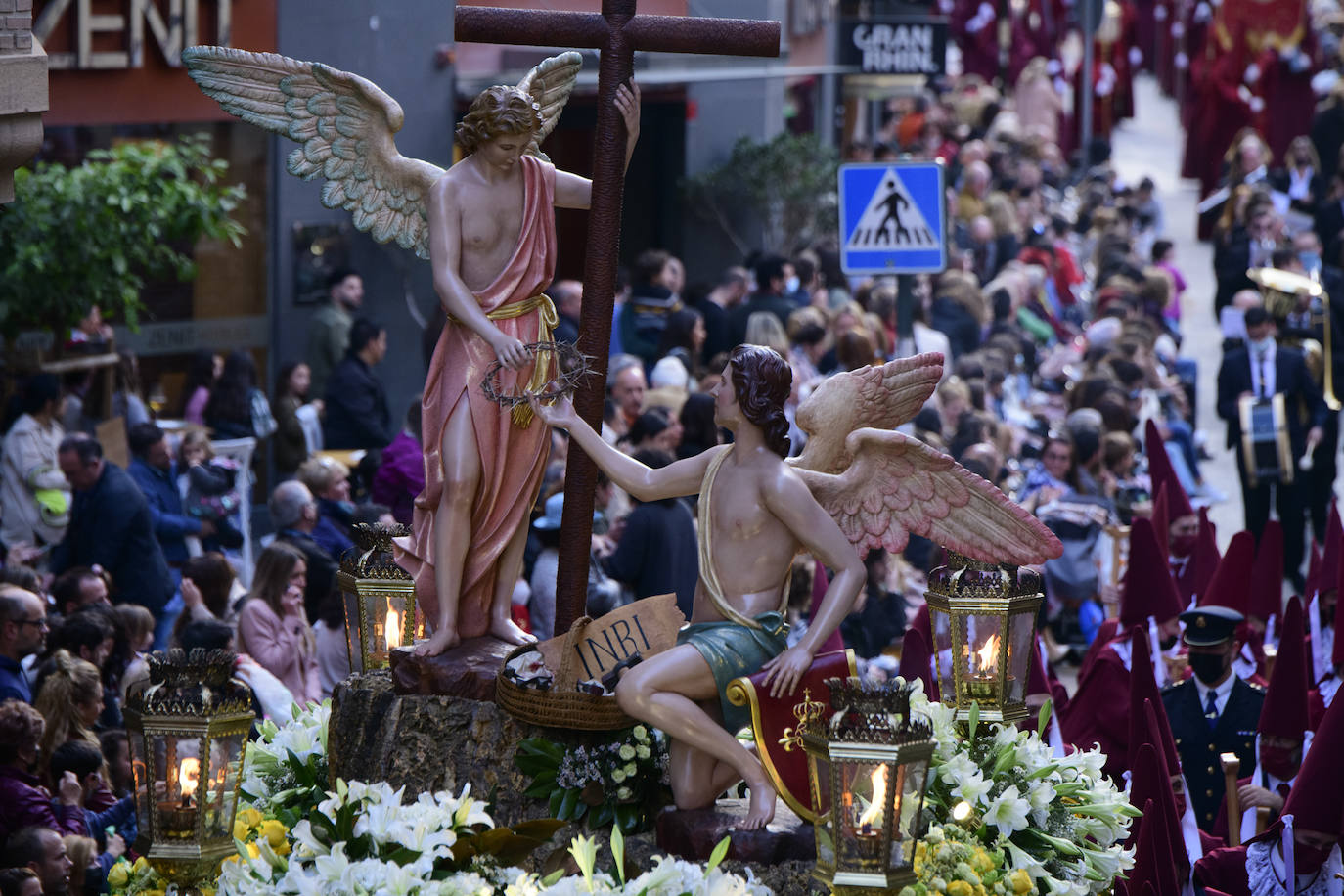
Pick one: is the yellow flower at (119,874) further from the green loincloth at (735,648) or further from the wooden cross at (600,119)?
the green loincloth at (735,648)

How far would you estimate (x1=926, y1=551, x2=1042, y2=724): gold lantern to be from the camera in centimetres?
665

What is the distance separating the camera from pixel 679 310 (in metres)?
13.8

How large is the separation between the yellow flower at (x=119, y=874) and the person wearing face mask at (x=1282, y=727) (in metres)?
4.25

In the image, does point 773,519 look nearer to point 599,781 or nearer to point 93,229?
point 599,781

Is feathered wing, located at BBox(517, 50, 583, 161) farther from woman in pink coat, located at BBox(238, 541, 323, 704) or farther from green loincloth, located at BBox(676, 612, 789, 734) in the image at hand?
woman in pink coat, located at BBox(238, 541, 323, 704)

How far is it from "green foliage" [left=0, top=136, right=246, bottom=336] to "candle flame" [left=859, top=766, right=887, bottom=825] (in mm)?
6554

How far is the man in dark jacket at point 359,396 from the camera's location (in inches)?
484

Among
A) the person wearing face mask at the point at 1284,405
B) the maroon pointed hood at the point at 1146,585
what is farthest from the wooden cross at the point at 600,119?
the person wearing face mask at the point at 1284,405

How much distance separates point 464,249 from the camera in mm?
6363

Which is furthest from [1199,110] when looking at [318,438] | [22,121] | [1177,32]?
[22,121]

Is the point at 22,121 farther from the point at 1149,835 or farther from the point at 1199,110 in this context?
the point at 1199,110

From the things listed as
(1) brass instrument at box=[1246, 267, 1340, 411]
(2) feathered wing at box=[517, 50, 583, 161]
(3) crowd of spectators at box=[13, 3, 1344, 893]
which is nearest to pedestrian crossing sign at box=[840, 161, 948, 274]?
(3) crowd of spectators at box=[13, 3, 1344, 893]

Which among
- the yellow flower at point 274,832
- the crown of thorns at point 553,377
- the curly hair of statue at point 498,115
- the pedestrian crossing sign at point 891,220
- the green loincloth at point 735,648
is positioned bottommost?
the yellow flower at point 274,832

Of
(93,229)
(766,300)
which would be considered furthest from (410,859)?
(766,300)
